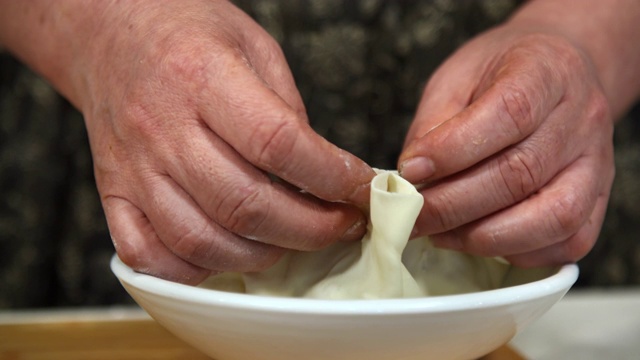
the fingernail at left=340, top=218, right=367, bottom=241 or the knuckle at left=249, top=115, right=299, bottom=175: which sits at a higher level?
the knuckle at left=249, top=115, right=299, bottom=175

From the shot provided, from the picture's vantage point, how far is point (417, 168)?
20.4 inches

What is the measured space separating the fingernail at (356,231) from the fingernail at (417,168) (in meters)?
0.06

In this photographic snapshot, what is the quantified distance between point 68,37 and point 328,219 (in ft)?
1.09

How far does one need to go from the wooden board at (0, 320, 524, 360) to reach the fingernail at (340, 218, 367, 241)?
0.25 meters

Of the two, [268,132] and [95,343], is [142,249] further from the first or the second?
[95,343]

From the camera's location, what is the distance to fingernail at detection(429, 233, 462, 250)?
0.58 m

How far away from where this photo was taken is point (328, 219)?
515 mm

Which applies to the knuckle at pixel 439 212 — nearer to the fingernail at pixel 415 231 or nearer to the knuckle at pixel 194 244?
the fingernail at pixel 415 231

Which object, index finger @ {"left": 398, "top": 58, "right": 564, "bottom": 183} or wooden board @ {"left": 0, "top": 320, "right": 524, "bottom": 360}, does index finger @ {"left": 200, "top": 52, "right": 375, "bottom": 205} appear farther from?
wooden board @ {"left": 0, "top": 320, "right": 524, "bottom": 360}

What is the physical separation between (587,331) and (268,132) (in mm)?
601

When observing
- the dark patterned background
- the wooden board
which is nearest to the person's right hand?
the wooden board

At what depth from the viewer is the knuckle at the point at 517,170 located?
21.1 inches

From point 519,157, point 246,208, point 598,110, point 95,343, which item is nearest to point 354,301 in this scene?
point 246,208

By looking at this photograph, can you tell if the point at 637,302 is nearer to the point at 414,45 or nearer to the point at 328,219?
the point at 414,45
